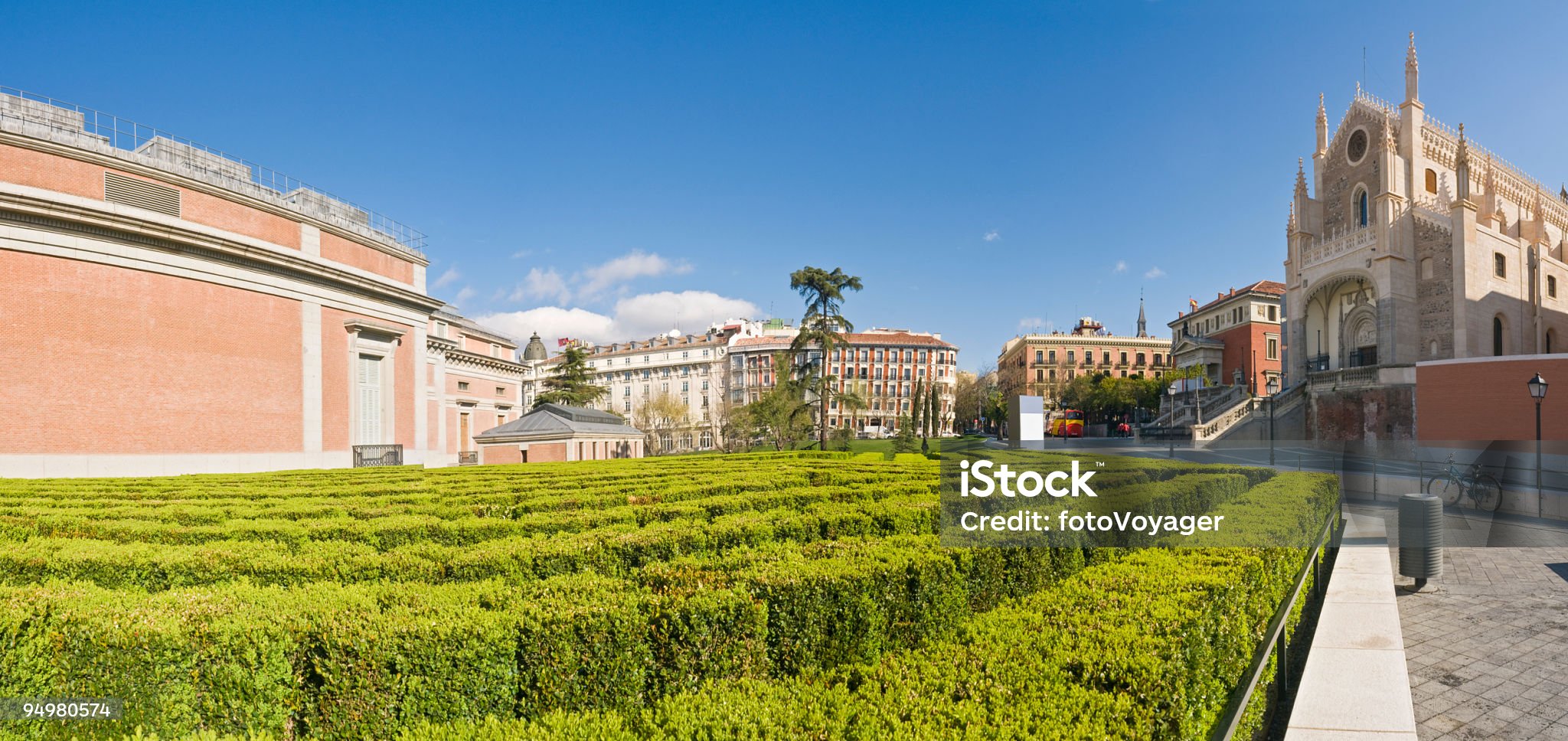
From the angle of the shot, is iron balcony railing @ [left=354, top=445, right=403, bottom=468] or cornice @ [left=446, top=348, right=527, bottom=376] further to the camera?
cornice @ [left=446, top=348, right=527, bottom=376]

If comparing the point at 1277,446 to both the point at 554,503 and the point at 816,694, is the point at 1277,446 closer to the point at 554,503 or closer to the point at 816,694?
the point at 554,503

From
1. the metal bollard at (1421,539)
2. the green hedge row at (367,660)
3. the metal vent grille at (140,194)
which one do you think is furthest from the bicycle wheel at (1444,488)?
the metal vent grille at (140,194)

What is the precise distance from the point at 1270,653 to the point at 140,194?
27567mm

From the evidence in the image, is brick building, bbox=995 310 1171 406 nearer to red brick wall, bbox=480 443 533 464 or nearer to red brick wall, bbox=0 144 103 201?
red brick wall, bbox=480 443 533 464

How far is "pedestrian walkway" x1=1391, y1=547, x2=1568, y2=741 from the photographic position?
474cm

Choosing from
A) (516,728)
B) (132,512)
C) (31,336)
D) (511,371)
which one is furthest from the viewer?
(511,371)

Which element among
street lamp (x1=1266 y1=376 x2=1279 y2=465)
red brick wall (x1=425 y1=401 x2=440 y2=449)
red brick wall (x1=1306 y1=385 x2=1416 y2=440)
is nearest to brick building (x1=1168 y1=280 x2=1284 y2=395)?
street lamp (x1=1266 y1=376 x2=1279 y2=465)

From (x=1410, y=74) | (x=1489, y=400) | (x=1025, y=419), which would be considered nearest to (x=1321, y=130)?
(x=1410, y=74)

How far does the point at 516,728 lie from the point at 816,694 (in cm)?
126

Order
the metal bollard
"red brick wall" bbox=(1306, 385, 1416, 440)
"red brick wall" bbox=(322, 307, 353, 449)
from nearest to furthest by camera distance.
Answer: the metal bollard, "red brick wall" bbox=(322, 307, 353, 449), "red brick wall" bbox=(1306, 385, 1416, 440)

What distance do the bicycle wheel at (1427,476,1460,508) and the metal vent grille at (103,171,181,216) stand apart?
3233 cm

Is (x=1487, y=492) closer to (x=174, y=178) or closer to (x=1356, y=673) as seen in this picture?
(x=1356, y=673)

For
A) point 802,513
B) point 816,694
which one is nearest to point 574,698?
point 816,694

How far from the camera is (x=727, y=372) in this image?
87375mm
